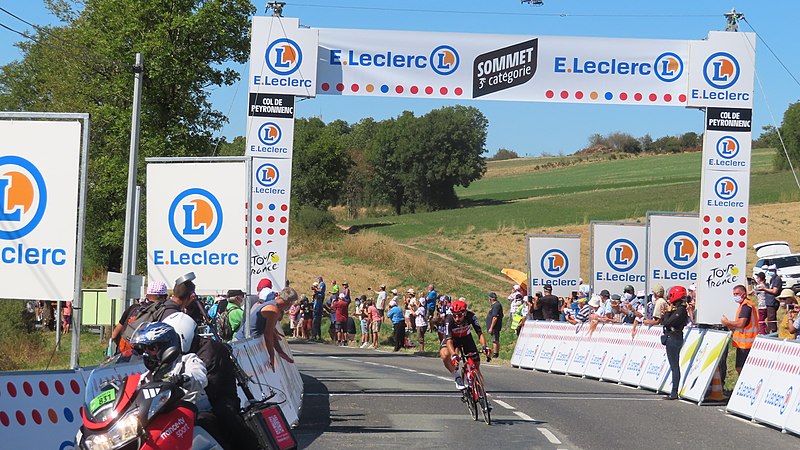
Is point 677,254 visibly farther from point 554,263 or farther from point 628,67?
point 554,263

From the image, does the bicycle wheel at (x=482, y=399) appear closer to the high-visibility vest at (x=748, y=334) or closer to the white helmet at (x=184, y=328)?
the high-visibility vest at (x=748, y=334)

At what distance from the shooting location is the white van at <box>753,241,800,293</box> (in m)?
49.5

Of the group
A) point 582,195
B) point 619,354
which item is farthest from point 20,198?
point 582,195

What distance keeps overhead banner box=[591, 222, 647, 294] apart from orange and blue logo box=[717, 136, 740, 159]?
20.9 ft

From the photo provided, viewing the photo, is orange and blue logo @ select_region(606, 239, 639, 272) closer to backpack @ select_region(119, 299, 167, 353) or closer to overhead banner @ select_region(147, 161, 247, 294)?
overhead banner @ select_region(147, 161, 247, 294)

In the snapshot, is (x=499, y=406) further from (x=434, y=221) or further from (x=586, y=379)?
(x=434, y=221)

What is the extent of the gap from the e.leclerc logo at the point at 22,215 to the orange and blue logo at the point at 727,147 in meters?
15.2

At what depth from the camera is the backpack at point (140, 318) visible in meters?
12.4

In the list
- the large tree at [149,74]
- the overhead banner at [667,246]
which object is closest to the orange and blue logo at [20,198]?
the overhead banner at [667,246]

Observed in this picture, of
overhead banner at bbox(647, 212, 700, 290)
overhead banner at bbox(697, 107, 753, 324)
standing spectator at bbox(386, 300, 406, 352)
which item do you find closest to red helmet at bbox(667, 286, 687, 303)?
overhead banner at bbox(697, 107, 753, 324)

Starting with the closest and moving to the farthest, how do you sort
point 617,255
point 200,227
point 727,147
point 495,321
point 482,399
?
point 482,399
point 200,227
point 727,147
point 617,255
point 495,321

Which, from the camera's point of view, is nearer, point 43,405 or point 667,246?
point 43,405

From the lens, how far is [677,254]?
26.3 metres

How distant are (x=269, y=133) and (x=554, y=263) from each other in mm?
12213
